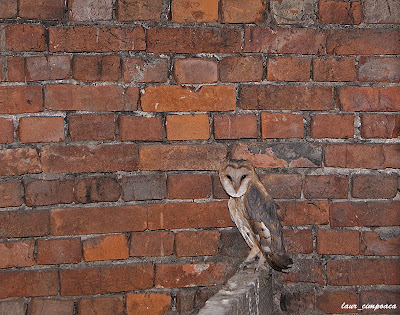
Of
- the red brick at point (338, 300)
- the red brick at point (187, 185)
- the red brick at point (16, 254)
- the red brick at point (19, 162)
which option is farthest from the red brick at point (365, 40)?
the red brick at point (16, 254)

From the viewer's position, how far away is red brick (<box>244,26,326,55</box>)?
1612mm

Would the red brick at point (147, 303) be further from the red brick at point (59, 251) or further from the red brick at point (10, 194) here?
the red brick at point (10, 194)

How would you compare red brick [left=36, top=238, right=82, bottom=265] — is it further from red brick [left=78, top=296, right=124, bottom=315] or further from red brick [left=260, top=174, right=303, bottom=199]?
red brick [left=260, top=174, right=303, bottom=199]

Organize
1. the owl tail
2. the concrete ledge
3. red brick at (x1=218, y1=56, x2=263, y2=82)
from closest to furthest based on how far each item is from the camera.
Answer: the concrete ledge
the owl tail
red brick at (x1=218, y1=56, x2=263, y2=82)

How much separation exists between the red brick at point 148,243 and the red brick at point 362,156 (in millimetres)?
615

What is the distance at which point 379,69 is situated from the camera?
1.62 meters

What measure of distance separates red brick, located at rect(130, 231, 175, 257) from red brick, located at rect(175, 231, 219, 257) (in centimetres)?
4

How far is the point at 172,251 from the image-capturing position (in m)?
1.63

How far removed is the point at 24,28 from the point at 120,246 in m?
0.78

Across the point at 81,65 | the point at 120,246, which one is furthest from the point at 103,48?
the point at 120,246

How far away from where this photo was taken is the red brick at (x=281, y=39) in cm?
161

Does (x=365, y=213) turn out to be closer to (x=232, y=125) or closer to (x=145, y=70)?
(x=232, y=125)

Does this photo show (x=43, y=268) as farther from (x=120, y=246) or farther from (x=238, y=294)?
(x=238, y=294)

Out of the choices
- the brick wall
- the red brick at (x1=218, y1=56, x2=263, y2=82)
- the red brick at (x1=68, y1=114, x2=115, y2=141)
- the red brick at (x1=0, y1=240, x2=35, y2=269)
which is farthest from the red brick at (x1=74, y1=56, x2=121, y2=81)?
the red brick at (x1=0, y1=240, x2=35, y2=269)
